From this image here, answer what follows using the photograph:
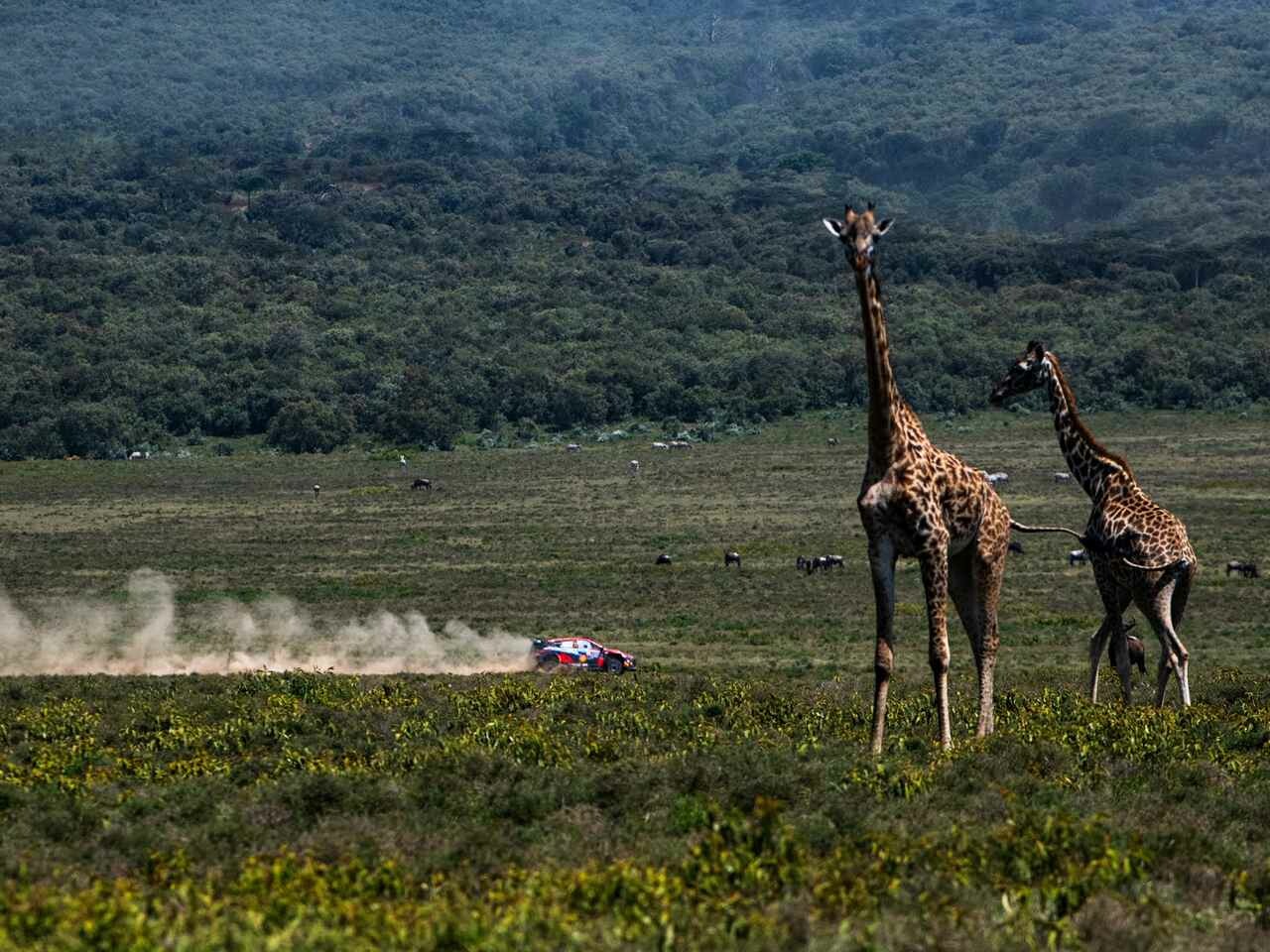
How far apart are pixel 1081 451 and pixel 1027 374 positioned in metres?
1.29

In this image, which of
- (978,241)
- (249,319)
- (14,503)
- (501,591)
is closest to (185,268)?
(249,319)

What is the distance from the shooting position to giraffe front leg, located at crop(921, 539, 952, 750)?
643 inches

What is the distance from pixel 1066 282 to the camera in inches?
6801

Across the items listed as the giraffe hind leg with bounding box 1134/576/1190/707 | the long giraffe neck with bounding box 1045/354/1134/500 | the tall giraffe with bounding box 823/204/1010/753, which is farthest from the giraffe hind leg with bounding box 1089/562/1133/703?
the tall giraffe with bounding box 823/204/1010/753

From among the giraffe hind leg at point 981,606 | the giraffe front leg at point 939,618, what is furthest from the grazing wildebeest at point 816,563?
the giraffe front leg at point 939,618

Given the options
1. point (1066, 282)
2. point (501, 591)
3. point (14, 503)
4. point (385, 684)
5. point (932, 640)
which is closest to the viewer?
point (932, 640)

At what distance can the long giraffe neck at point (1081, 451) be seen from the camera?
21.1 meters

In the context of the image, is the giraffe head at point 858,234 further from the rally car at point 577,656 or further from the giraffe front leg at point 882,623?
the rally car at point 577,656

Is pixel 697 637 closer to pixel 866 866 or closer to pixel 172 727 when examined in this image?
pixel 172 727

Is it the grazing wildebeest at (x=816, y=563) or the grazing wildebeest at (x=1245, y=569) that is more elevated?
the grazing wildebeest at (x=1245, y=569)

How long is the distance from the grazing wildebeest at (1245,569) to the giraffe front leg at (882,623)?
38.5 meters

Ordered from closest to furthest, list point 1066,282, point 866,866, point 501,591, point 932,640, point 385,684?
point 866,866 → point 932,640 → point 385,684 → point 501,591 → point 1066,282

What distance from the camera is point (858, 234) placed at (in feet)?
51.9

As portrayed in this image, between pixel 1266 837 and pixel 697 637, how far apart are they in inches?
1139
